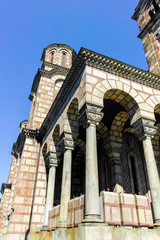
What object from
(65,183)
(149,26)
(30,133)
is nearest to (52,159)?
(65,183)

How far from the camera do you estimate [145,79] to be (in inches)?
364

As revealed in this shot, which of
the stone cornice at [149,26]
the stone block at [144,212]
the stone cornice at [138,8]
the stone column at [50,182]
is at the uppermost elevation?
the stone cornice at [138,8]

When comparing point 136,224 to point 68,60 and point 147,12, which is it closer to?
point 147,12

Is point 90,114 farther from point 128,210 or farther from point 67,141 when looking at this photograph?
point 128,210

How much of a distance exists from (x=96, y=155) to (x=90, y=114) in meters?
1.52

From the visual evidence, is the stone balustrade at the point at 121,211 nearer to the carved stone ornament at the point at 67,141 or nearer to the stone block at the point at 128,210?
the stone block at the point at 128,210

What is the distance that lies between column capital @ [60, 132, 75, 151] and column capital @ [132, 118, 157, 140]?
286cm

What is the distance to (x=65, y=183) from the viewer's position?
778 centimetres

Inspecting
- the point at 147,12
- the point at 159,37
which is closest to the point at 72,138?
the point at 159,37

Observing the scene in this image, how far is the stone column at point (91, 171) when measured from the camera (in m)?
5.44

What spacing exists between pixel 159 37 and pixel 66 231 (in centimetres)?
1374

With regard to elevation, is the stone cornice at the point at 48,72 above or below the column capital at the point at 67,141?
above

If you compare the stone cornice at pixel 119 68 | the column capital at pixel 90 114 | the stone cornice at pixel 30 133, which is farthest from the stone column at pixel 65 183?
the stone cornice at pixel 30 133

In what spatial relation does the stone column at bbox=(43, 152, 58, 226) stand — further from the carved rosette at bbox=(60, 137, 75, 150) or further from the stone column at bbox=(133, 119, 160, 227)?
the stone column at bbox=(133, 119, 160, 227)
